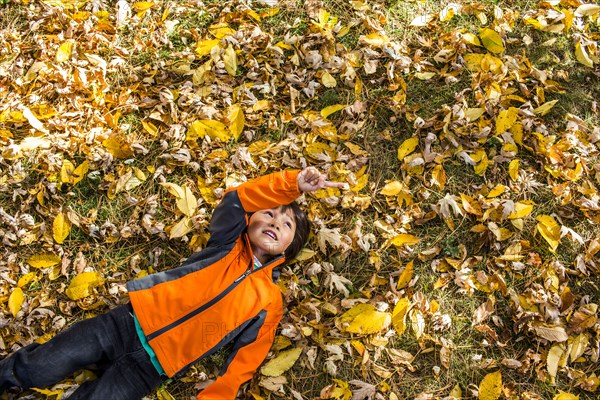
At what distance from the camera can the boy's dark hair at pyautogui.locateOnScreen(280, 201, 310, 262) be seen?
339 centimetres

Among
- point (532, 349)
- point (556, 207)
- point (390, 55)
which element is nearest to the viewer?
point (532, 349)

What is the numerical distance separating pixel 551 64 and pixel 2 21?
180 inches

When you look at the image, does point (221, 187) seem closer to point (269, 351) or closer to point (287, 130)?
point (287, 130)

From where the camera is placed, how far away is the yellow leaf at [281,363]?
11.0 ft

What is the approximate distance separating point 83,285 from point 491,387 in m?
2.91

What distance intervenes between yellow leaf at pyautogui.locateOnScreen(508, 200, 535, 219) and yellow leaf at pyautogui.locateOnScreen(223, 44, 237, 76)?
94.7 inches

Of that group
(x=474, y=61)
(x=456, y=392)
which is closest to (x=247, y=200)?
(x=456, y=392)

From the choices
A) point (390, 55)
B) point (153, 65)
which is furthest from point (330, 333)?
point (153, 65)

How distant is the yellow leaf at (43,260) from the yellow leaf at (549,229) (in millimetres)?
3520

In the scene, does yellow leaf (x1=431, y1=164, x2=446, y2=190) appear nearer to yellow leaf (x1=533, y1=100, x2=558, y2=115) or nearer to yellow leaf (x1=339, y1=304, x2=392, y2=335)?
yellow leaf (x1=533, y1=100, x2=558, y2=115)

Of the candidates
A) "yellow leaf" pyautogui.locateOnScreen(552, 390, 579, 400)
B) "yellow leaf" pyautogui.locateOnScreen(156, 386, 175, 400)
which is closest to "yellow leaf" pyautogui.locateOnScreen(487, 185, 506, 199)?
"yellow leaf" pyautogui.locateOnScreen(552, 390, 579, 400)

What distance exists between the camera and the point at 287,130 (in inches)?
152

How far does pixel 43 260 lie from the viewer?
3.50m

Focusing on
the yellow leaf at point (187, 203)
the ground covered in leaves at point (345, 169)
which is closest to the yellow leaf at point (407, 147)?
the ground covered in leaves at point (345, 169)
